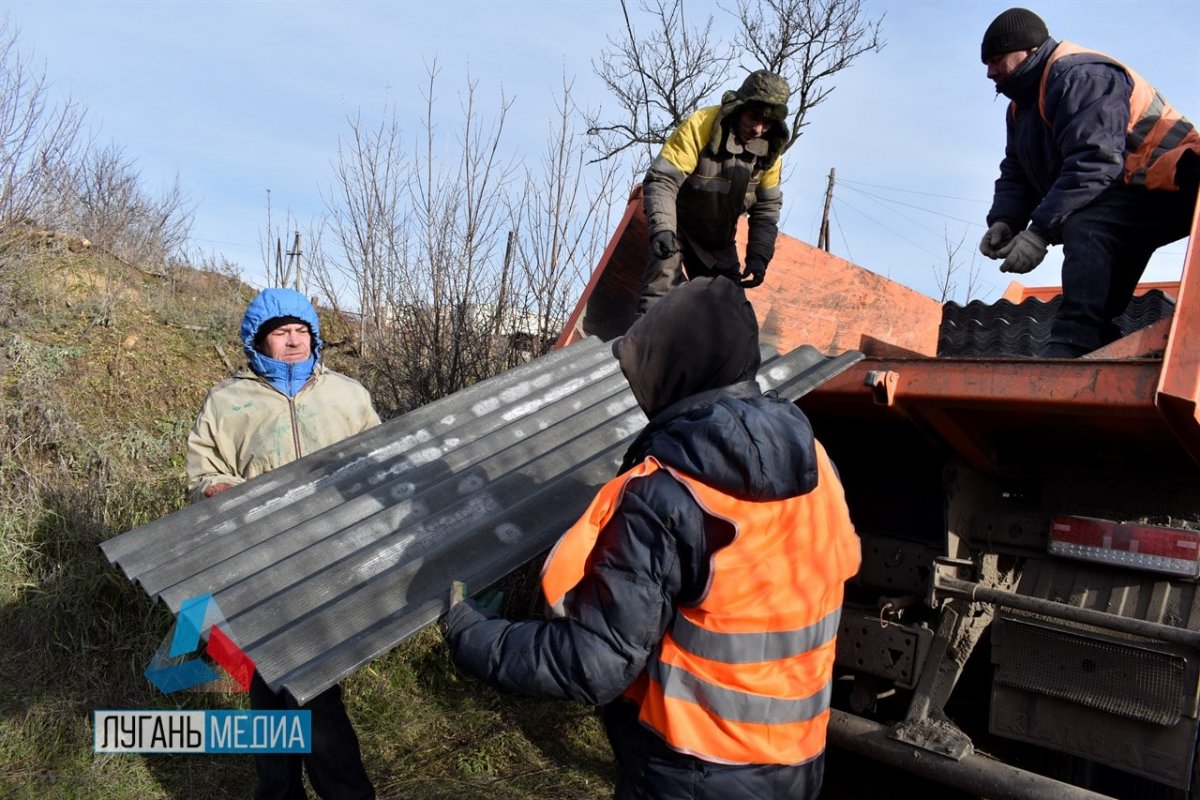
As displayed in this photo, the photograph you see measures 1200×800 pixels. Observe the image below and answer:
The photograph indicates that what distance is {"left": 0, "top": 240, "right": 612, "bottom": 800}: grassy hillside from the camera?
3.36 m

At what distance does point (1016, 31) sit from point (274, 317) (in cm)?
287

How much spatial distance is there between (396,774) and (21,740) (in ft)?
4.62

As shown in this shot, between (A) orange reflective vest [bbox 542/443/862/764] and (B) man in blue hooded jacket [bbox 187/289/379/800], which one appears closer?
(A) orange reflective vest [bbox 542/443/862/764]

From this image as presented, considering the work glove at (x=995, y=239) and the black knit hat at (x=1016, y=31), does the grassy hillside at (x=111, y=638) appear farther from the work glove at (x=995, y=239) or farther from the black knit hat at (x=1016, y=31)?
the black knit hat at (x=1016, y=31)

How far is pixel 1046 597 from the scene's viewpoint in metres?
2.91

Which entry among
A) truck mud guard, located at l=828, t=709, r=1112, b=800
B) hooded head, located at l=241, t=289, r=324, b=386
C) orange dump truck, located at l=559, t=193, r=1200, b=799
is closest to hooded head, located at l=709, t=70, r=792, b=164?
orange dump truck, located at l=559, t=193, r=1200, b=799

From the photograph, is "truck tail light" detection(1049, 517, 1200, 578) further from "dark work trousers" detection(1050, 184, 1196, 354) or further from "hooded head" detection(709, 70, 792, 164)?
"hooded head" detection(709, 70, 792, 164)

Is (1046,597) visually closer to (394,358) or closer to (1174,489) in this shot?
(1174,489)

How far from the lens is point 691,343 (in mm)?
1574

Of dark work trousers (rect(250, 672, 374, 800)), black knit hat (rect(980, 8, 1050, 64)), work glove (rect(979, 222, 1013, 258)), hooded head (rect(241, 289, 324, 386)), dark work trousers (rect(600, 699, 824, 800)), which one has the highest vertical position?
black knit hat (rect(980, 8, 1050, 64))

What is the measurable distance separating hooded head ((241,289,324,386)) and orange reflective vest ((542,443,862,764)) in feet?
5.83

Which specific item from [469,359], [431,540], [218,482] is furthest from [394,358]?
[431,540]

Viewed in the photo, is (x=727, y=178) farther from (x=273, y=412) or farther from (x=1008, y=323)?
(x=273, y=412)
